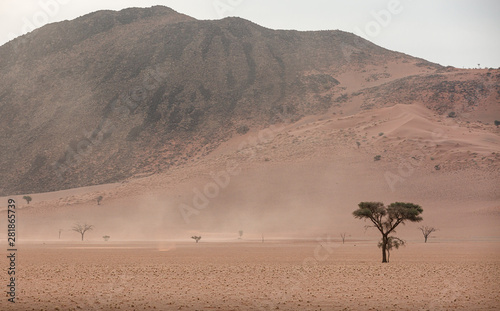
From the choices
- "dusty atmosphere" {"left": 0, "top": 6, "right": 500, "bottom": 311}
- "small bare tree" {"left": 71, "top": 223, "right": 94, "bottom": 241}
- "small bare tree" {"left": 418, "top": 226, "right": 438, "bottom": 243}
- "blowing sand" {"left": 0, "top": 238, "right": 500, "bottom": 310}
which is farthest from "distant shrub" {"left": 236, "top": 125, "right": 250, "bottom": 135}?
"blowing sand" {"left": 0, "top": 238, "right": 500, "bottom": 310}

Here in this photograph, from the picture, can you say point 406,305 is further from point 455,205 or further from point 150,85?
point 150,85

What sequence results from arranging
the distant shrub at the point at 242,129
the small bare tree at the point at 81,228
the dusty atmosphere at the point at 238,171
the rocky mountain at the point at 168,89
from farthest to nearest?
1. the distant shrub at the point at 242,129
2. the rocky mountain at the point at 168,89
3. the small bare tree at the point at 81,228
4. the dusty atmosphere at the point at 238,171

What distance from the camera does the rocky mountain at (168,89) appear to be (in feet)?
377

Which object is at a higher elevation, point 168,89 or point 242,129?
point 168,89

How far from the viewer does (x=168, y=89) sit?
13700 cm

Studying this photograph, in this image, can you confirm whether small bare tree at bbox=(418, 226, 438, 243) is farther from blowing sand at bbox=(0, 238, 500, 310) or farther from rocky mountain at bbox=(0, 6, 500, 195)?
rocky mountain at bbox=(0, 6, 500, 195)

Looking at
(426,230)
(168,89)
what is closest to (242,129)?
(168,89)

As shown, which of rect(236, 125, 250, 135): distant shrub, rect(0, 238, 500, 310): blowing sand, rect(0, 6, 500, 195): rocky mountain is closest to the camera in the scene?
rect(0, 238, 500, 310): blowing sand

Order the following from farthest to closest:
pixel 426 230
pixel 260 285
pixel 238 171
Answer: pixel 238 171 → pixel 426 230 → pixel 260 285

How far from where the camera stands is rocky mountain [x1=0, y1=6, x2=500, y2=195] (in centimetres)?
11500

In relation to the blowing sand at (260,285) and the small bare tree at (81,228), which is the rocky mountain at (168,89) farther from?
the blowing sand at (260,285)

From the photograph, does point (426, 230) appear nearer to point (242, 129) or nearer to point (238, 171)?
point (238, 171)

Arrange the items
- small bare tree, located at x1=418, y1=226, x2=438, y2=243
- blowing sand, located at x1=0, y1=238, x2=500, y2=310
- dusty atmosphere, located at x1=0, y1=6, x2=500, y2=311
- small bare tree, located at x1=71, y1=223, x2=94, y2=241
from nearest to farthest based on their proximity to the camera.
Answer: blowing sand, located at x1=0, y1=238, x2=500, y2=310 → dusty atmosphere, located at x1=0, y1=6, x2=500, y2=311 → small bare tree, located at x1=418, y1=226, x2=438, y2=243 → small bare tree, located at x1=71, y1=223, x2=94, y2=241

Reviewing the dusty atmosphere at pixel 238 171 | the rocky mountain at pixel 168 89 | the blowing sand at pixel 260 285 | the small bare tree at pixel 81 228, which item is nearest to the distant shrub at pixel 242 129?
the rocky mountain at pixel 168 89
